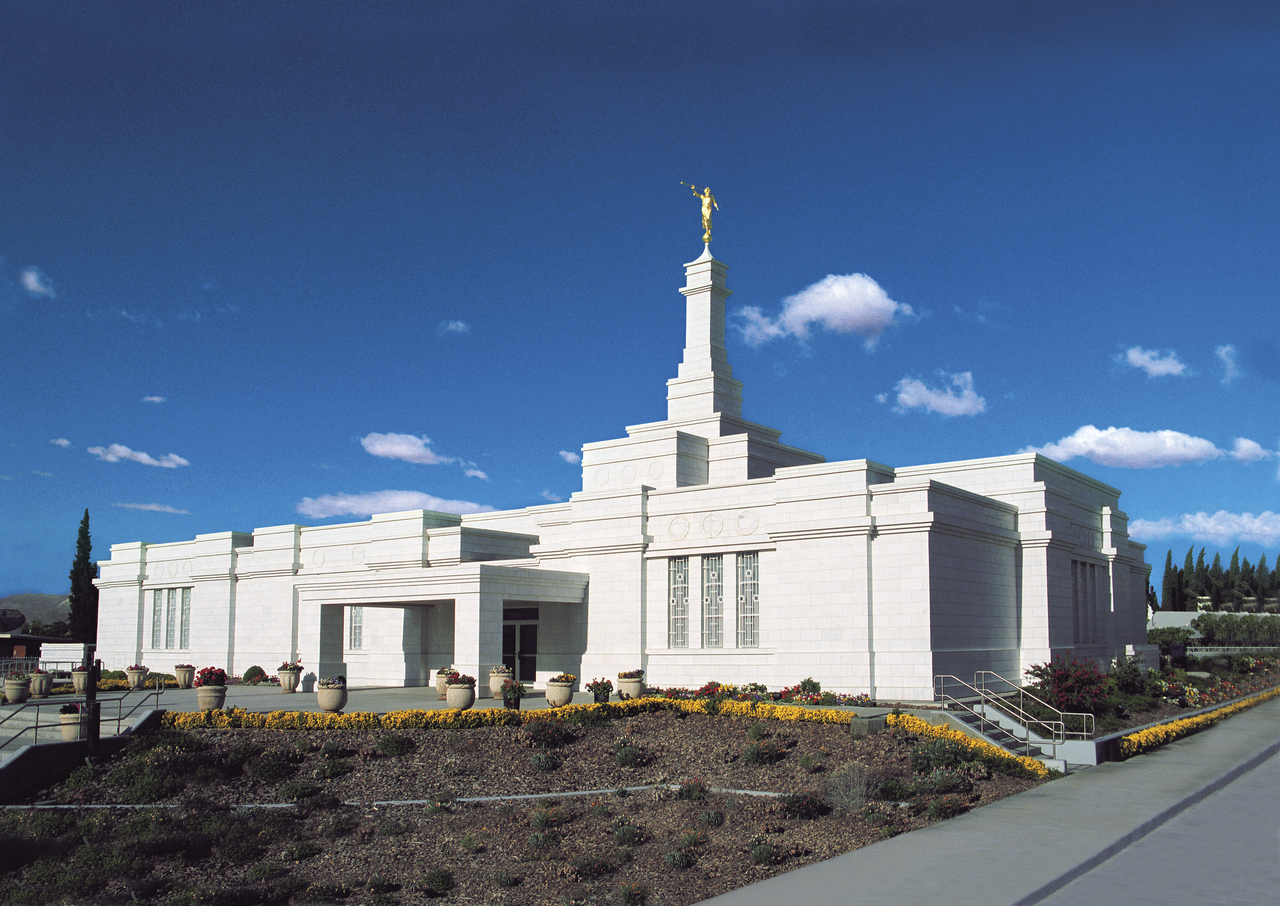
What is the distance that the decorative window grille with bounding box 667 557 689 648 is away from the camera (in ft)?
104

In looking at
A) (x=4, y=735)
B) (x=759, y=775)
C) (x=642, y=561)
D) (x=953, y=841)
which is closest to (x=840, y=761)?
(x=759, y=775)

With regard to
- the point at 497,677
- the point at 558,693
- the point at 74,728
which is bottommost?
the point at 74,728

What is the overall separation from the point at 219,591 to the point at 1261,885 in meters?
43.3

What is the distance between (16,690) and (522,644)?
1477 cm

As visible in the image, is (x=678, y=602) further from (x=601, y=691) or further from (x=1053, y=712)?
(x=1053, y=712)

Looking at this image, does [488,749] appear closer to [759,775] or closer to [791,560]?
[759,775]

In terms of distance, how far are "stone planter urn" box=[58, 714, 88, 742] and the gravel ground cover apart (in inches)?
38.6

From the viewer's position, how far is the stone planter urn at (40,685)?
30734mm

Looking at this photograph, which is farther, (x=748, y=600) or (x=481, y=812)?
(x=748, y=600)

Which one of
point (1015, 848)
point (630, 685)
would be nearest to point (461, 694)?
point (630, 685)

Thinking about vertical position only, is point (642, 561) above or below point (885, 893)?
above

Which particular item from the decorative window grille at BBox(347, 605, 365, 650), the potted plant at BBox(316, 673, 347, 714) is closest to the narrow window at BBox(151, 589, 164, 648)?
the decorative window grille at BBox(347, 605, 365, 650)

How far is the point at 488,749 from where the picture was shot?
2202 cm

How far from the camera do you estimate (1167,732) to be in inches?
1021
